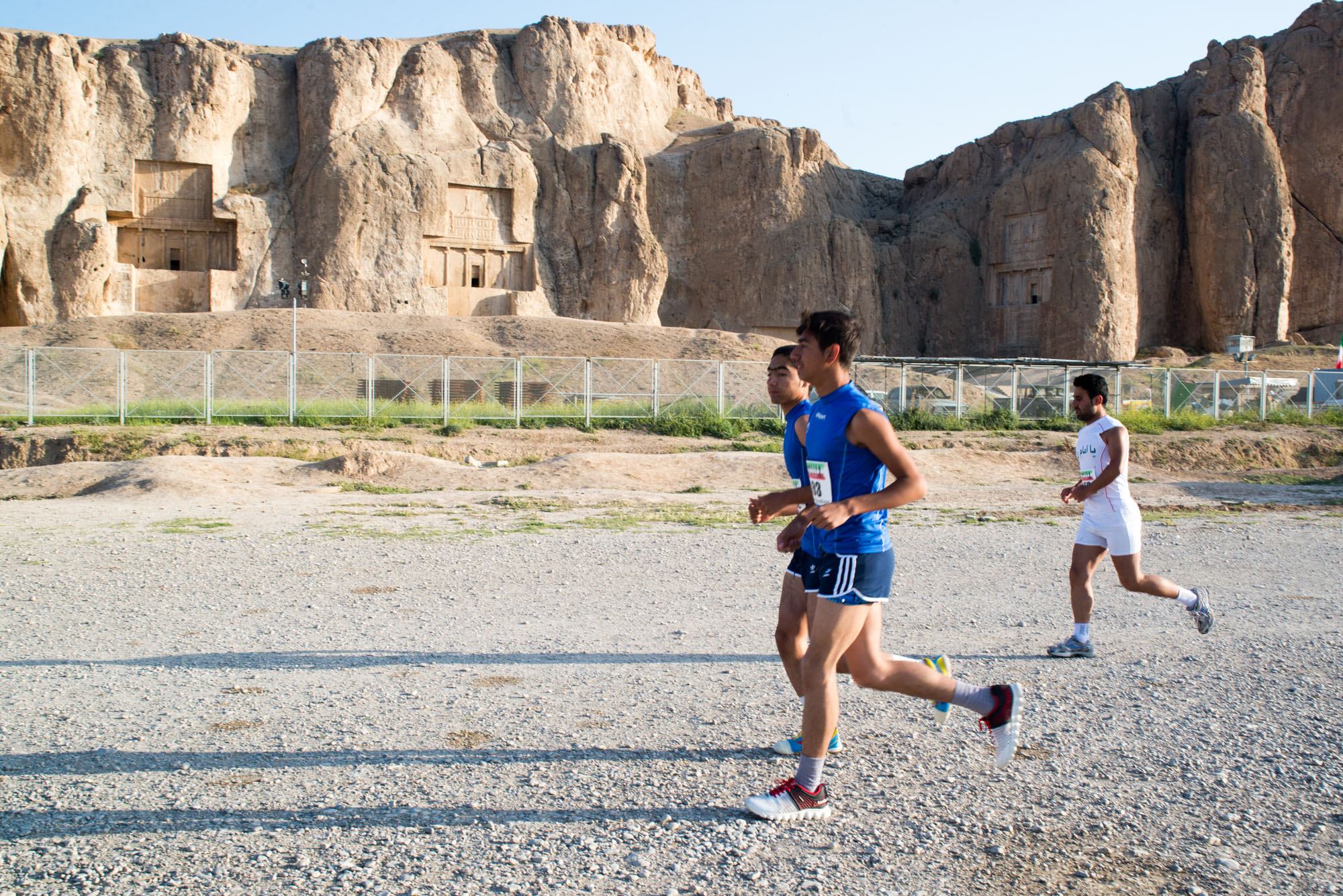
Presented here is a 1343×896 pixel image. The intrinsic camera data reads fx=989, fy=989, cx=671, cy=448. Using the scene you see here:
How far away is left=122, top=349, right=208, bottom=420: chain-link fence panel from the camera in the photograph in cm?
2294

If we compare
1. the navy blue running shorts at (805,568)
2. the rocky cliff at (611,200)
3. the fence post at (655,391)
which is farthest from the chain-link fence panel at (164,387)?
the navy blue running shorts at (805,568)

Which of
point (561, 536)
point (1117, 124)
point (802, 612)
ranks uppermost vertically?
point (1117, 124)

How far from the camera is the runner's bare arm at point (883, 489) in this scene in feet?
11.3

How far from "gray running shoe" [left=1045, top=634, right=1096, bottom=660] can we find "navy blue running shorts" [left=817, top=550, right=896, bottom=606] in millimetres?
2752

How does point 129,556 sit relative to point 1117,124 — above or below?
below

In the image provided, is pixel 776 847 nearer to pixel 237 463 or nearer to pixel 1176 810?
pixel 1176 810

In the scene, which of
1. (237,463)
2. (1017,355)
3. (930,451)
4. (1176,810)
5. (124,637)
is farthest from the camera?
(1017,355)

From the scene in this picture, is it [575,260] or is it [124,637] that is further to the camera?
[575,260]

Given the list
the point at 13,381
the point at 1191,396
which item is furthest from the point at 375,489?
the point at 1191,396

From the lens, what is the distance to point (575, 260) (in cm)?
4638

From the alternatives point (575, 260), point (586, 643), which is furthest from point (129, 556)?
point (575, 260)

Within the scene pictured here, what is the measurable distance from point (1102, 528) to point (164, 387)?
23.9 meters

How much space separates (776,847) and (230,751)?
2282 mm

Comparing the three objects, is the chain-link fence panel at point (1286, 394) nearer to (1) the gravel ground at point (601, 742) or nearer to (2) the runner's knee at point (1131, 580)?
(1) the gravel ground at point (601, 742)
